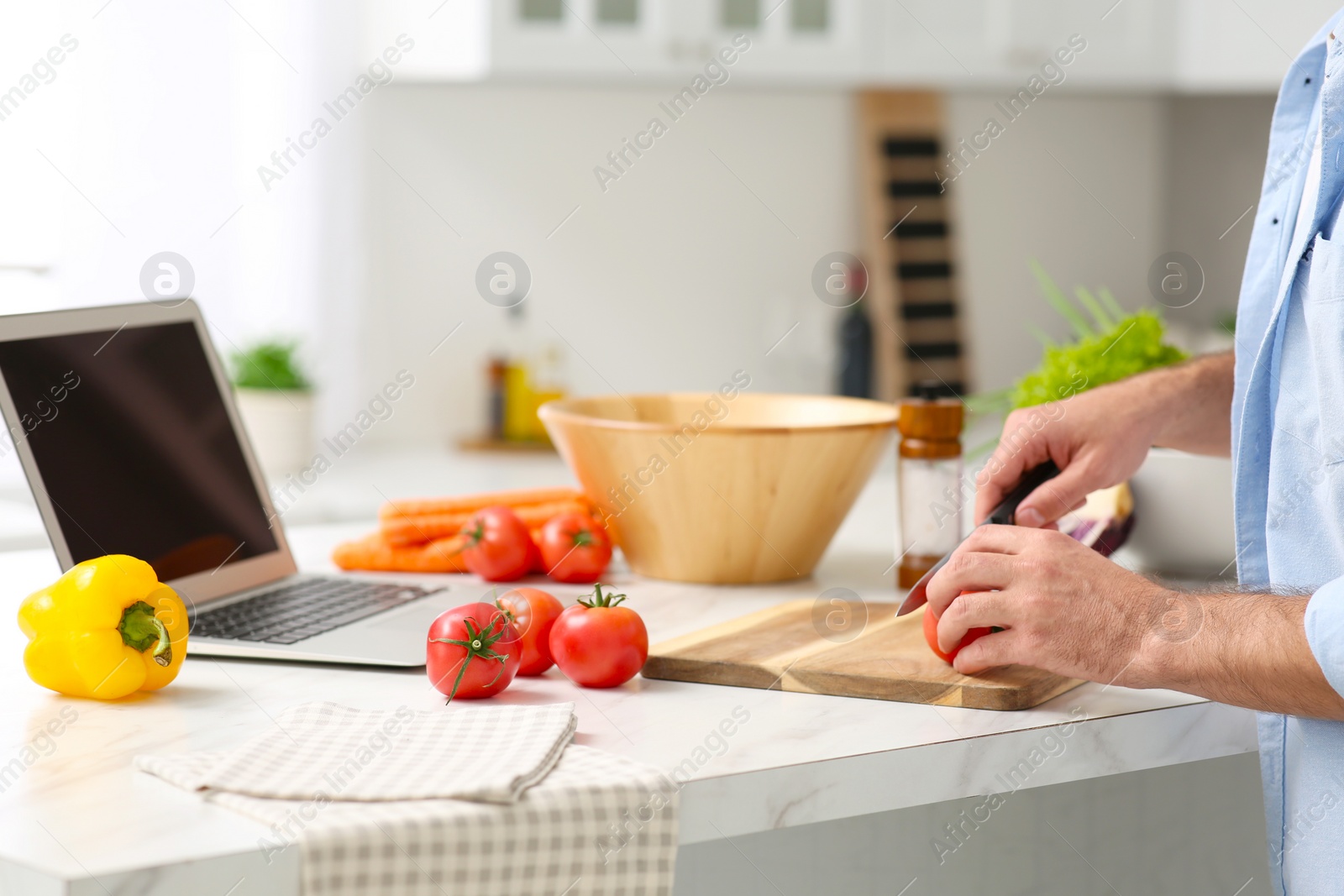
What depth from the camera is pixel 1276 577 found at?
3.17 feet

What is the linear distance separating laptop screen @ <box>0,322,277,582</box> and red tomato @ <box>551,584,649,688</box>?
39 cm

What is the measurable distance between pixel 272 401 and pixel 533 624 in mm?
1693

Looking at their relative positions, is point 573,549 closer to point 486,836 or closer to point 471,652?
point 471,652

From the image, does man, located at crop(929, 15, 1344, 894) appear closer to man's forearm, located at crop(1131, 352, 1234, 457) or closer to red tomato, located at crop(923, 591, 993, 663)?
red tomato, located at crop(923, 591, 993, 663)

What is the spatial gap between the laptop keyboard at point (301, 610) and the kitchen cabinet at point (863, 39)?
1.60m

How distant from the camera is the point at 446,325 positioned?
3.01 m

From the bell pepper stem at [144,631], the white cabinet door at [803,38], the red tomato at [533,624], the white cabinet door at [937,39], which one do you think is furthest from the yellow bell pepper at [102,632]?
the white cabinet door at [937,39]

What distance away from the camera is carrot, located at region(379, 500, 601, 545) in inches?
52.9

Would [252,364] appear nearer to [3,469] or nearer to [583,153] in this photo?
[3,469]

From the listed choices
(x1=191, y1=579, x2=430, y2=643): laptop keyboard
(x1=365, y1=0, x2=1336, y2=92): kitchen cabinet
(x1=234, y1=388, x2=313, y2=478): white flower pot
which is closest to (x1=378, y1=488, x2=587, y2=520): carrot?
(x1=191, y1=579, x2=430, y2=643): laptop keyboard

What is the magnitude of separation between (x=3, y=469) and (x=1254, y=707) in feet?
7.06

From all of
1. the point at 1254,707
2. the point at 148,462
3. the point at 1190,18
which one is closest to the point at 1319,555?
the point at 1254,707

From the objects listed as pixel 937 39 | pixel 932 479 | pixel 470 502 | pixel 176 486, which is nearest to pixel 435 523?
pixel 470 502

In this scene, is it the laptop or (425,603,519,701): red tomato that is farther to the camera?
the laptop
